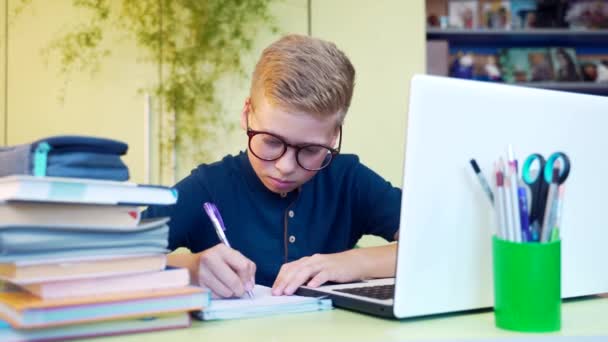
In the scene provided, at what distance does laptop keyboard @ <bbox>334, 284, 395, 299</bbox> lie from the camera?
36.4 inches

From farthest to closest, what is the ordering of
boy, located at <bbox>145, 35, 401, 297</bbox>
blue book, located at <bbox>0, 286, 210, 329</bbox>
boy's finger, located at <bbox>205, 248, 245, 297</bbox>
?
boy, located at <bbox>145, 35, 401, 297</bbox>
boy's finger, located at <bbox>205, 248, 245, 297</bbox>
blue book, located at <bbox>0, 286, 210, 329</bbox>

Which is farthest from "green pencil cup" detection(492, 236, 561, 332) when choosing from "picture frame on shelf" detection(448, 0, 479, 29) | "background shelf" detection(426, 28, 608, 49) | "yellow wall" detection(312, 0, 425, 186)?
"picture frame on shelf" detection(448, 0, 479, 29)

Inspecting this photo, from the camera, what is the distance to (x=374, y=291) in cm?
98

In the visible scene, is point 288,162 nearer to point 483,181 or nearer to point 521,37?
point 483,181

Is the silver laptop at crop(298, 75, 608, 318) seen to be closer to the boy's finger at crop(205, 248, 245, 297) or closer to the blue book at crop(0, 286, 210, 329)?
the boy's finger at crop(205, 248, 245, 297)

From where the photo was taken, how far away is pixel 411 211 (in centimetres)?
77

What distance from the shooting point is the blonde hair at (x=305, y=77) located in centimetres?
124

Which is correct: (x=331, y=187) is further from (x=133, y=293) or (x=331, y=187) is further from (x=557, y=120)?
(x=133, y=293)

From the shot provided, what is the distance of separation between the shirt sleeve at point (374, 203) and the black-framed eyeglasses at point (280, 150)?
1.03 feet

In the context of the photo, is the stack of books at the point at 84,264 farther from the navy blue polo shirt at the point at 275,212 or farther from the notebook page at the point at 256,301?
the navy blue polo shirt at the point at 275,212

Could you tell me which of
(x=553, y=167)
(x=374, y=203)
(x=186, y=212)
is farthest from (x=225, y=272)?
(x=374, y=203)

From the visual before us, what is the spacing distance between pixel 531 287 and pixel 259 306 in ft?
1.01

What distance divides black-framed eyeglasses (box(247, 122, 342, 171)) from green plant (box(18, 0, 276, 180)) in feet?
5.06

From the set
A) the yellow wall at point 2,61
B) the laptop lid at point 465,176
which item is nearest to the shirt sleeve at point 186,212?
the laptop lid at point 465,176
